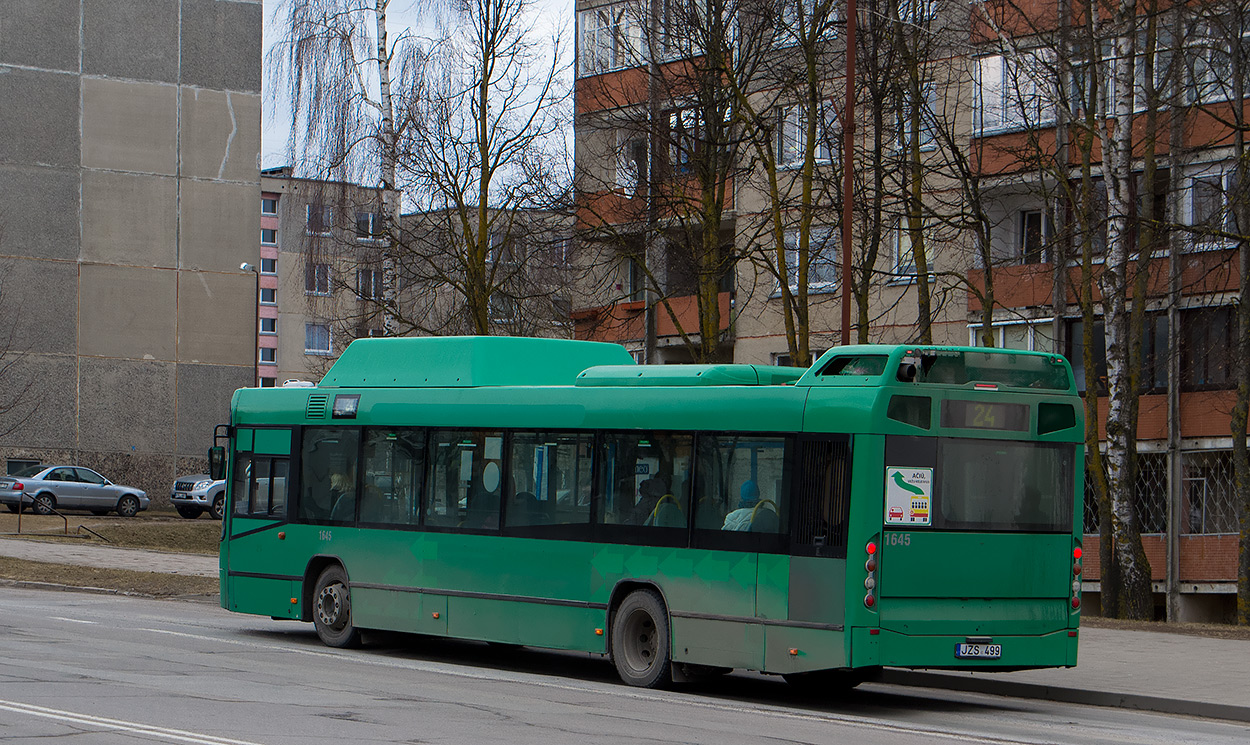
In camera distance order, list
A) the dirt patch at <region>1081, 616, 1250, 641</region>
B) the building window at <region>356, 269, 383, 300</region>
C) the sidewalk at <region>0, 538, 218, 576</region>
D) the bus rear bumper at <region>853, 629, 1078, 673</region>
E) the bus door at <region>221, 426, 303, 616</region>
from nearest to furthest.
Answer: the bus rear bumper at <region>853, 629, 1078, 673</region> → the bus door at <region>221, 426, 303, 616</region> → the dirt patch at <region>1081, 616, 1250, 641</region> → the sidewalk at <region>0, 538, 218, 576</region> → the building window at <region>356, 269, 383, 300</region>

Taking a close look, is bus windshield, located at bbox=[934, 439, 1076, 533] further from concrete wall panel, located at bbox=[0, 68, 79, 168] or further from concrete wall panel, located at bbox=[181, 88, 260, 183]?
concrete wall panel, located at bbox=[181, 88, 260, 183]

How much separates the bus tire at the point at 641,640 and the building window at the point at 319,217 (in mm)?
23343

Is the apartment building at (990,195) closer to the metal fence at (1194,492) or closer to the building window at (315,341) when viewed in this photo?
the metal fence at (1194,492)

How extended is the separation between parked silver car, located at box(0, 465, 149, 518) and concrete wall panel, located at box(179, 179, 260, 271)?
10137 millimetres

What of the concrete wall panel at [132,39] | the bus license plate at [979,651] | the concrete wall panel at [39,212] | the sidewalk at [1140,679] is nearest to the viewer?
the bus license plate at [979,651]

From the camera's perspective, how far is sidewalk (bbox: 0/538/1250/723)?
13867 millimetres

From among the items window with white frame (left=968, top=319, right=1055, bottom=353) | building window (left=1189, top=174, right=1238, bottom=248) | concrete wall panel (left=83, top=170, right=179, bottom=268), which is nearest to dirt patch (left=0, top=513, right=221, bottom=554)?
concrete wall panel (left=83, top=170, right=179, bottom=268)

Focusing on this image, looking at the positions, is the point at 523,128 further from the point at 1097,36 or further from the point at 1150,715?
the point at 1150,715

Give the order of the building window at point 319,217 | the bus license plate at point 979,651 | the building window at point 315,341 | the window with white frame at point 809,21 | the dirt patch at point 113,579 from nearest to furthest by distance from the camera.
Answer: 1. the bus license plate at point 979,651
2. the dirt patch at point 113,579
3. the window with white frame at point 809,21
4. the building window at point 319,217
5. the building window at point 315,341

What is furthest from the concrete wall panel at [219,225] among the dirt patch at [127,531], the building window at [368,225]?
the building window at [368,225]

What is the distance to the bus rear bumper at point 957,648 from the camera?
12477 mm

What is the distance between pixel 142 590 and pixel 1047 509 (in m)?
15.2

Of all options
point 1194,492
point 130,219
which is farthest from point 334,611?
point 130,219

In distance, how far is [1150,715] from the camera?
13.7 metres
